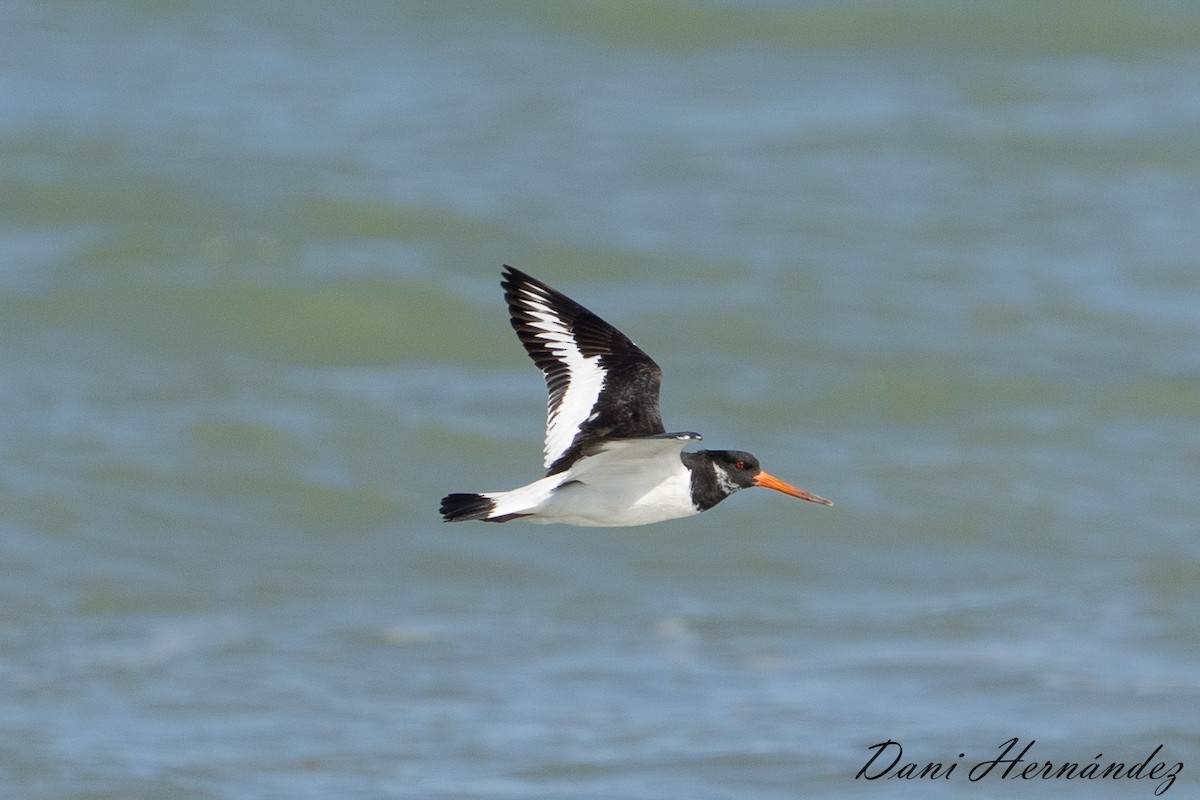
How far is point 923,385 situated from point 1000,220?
146 inches

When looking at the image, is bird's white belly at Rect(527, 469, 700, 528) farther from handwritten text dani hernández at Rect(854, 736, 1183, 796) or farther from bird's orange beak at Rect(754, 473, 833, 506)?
handwritten text dani hernández at Rect(854, 736, 1183, 796)

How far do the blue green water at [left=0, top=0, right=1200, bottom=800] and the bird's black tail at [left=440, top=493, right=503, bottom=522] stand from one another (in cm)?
253

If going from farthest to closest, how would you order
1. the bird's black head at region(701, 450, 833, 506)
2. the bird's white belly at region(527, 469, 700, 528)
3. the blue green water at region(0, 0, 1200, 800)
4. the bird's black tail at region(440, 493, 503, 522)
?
the blue green water at region(0, 0, 1200, 800)
the bird's black head at region(701, 450, 833, 506)
the bird's white belly at region(527, 469, 700, 528)
the bird's black tail at region(440, 493, 503, 522)

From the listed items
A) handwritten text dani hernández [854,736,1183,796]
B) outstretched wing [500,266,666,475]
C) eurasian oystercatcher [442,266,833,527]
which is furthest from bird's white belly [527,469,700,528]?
handwritten text dani hernández [854,736,1183,796]

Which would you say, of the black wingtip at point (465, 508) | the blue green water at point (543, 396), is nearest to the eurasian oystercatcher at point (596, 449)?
the black wingtip at point (465, 508)

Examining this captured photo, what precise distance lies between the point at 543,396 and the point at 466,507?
779cm

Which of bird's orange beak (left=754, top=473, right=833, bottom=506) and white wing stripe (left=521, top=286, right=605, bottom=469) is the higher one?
white wing stripe (left=521, top=286, right=605, bottom=469)

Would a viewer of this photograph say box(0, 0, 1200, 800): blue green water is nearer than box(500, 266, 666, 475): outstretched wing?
No

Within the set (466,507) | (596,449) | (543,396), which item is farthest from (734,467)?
(543,396)

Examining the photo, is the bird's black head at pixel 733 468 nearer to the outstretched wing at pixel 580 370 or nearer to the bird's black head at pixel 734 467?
the bird's black head at pixel 734 467

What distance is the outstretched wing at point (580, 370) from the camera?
287 inches

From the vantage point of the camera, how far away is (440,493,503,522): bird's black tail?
695cm

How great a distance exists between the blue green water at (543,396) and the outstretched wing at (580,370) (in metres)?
2.49

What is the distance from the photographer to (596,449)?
6.90 m
